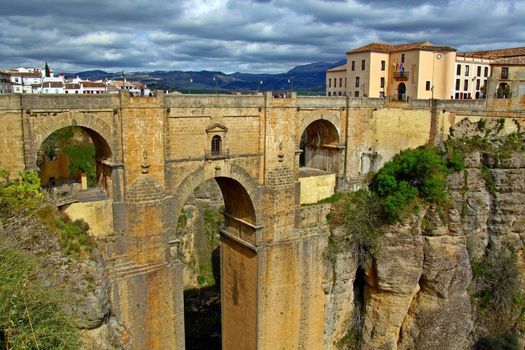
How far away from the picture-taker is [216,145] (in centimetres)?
1897

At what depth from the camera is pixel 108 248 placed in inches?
650

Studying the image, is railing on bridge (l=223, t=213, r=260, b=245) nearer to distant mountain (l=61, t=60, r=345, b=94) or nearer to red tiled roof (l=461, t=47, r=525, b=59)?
distant mountain (l=61, t=60, r=345, b=94)

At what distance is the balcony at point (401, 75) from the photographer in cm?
3659

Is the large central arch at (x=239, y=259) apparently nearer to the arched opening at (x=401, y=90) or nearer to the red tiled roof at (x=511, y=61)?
the arched opening at (x=401, y=90)

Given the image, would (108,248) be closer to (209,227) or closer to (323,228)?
(323,228)

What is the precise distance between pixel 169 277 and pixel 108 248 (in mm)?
2650

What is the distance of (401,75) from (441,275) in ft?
64.1

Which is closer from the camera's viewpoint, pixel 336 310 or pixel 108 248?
pixel 108 248

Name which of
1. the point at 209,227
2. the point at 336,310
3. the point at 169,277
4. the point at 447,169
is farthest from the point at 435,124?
the point at 169,277

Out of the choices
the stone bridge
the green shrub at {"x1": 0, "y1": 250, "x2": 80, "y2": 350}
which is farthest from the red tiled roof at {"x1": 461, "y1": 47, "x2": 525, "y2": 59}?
the green shrub at {"x1": 0, "y1": 250, "x2": 80, "y2": 350}

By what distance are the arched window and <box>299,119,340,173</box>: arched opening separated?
251 inches

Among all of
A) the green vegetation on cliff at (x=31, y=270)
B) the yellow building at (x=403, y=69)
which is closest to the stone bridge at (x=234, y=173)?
the green vegetation on cliff at (x=31, y=270)

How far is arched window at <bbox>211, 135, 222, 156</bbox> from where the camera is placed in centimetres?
1880

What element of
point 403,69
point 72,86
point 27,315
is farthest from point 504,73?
point 72,86
